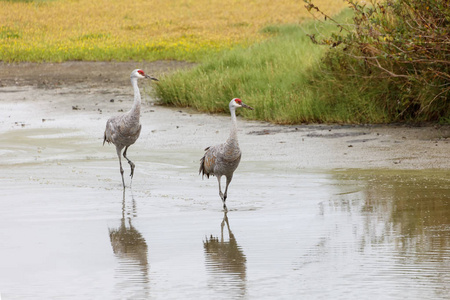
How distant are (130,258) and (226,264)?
821 mm

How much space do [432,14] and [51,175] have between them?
6.27 m

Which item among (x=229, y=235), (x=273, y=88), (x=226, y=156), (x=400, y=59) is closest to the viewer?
(x=229, y=235)

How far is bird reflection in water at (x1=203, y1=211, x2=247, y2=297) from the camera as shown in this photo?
227 inches

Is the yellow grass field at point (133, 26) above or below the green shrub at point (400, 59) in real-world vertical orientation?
above

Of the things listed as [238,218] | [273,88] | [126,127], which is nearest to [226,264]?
[238,218]

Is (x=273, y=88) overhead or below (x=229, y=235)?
overhead

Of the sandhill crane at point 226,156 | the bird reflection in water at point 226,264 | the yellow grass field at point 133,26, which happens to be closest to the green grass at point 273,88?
the sandhill crane at point 226,156

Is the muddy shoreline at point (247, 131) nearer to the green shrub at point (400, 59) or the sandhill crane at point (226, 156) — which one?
the green shrub at point (400, 59)

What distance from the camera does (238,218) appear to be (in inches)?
321

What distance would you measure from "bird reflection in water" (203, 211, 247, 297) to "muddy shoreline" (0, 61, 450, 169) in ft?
13.5

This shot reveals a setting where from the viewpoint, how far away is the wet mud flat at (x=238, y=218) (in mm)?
5852

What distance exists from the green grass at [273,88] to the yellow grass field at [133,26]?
31.2ft

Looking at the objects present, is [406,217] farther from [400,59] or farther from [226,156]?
[400,59]

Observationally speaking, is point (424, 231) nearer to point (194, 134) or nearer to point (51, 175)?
point (51, 175)
